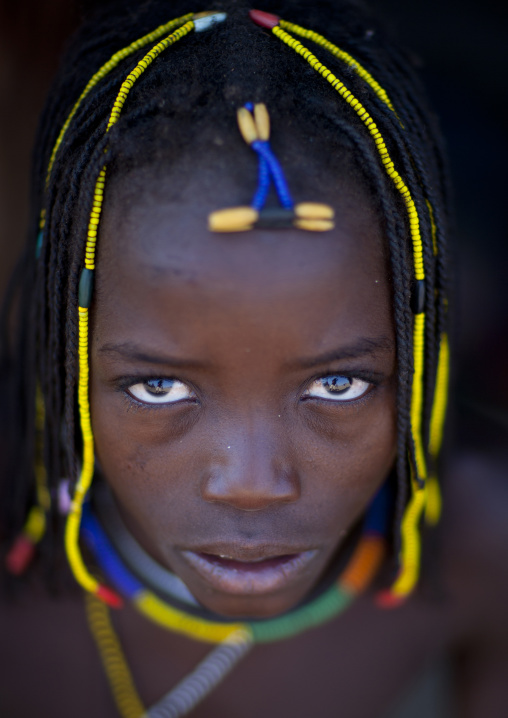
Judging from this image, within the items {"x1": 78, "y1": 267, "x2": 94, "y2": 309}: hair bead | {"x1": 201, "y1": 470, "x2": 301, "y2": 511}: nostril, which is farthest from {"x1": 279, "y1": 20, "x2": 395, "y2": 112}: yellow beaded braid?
{"x1": 201, "y1": 470, "x2": 301, "y2": 511}: nostril

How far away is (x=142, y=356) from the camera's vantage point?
3.28 ft

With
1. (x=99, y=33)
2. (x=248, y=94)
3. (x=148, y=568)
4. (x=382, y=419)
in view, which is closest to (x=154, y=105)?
(x=248, y=94)

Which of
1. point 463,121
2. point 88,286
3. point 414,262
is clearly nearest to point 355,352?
point 414,262

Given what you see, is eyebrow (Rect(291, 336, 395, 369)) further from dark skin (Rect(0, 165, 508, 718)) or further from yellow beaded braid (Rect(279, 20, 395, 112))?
yellow beaded braid (Rect(279, 20, 395, 112))

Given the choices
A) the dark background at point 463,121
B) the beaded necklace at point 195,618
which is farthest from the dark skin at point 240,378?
the dark background at point 463,121

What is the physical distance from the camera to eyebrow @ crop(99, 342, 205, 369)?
0.98m

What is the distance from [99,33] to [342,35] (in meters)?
0.43

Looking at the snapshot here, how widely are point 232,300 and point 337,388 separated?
248 mm

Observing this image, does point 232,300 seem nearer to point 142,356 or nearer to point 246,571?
point 142,356

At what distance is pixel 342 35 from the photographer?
3.84 ft

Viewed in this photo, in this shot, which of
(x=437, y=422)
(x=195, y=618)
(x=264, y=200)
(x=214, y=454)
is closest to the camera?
(x=264, y=200)

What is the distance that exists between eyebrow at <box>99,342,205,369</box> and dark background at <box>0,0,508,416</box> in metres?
1.01

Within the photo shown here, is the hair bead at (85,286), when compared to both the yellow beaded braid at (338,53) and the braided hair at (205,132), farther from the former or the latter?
the yellow beaded braid at (338,53)

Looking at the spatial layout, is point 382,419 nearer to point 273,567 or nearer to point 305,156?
point 273,567
